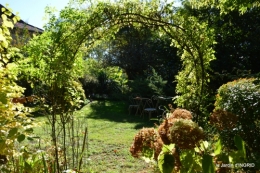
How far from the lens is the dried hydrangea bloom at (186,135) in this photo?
1.47 meters

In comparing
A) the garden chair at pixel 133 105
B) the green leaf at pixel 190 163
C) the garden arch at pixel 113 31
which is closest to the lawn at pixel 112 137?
the garden chair at pixel 133 105

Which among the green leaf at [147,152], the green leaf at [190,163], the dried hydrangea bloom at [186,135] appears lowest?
the green leaf at [147,152]

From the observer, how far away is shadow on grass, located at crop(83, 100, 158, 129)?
9230 mm

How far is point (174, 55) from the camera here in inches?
441

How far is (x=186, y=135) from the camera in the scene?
4.83 ft

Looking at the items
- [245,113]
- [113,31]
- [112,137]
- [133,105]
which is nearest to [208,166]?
[245,113]

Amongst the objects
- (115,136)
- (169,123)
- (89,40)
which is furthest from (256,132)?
(115,136)

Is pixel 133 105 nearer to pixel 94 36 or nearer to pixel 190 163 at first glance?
pixel 94 36

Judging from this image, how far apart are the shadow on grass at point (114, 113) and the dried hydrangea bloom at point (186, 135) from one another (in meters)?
6.88

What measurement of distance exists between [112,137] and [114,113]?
384 cm

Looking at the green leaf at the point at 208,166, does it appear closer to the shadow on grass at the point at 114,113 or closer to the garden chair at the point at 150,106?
the shadow on grass at the point at 114,113

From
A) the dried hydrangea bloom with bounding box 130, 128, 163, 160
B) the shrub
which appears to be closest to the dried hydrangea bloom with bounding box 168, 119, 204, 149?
the dried hydrangea bloom with bounding box 130, 128, 163, 160

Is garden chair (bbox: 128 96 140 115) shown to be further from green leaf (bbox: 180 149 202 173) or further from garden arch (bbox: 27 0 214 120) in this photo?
green leaf (bbox: 180 149 202 173)

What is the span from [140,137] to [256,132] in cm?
171
